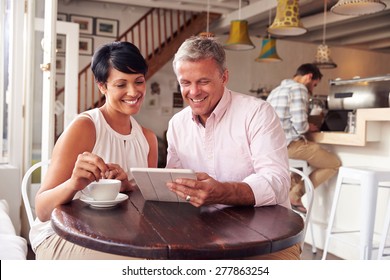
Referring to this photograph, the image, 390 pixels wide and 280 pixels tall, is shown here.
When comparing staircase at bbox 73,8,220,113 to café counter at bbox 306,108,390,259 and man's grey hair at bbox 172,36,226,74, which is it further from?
man's grey hair at bbox 172,36,226,74

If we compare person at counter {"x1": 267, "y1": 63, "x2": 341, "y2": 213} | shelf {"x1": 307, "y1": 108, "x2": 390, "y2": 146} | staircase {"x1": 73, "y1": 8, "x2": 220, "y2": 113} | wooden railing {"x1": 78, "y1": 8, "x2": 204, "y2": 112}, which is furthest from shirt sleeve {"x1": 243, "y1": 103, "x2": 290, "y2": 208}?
wooden railing {"x1": 78, "y1": 8, "x2": 204, "y2": 112}

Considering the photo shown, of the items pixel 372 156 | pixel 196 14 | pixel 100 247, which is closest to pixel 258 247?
pixel 100 247

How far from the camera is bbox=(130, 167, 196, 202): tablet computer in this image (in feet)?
3.66

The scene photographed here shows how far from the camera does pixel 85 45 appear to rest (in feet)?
24.5

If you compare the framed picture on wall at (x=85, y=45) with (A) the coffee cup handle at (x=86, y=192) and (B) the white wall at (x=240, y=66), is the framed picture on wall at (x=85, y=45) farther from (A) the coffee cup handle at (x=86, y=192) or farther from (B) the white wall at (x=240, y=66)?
(A) the coffee cup handle at (x=86, y=192)

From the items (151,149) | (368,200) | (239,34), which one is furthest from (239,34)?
(151,149)

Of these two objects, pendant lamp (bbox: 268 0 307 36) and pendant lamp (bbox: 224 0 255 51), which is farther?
pendant lamp (bbox: 224 0 255 51)

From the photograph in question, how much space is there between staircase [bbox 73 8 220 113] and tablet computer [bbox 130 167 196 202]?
6.11 m

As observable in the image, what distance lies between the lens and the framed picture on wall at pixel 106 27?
24.7 ft

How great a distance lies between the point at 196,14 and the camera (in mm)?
7719

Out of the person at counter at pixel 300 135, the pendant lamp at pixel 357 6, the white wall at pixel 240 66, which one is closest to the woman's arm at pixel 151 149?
the person at counter at pixel 300 135

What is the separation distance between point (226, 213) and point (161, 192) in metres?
0.22

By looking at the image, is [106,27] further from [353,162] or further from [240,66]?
[353,162]

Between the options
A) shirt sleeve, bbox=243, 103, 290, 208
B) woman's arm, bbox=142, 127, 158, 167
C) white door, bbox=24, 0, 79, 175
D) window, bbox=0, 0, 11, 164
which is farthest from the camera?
window, bbox=0, 0, 11, 164
